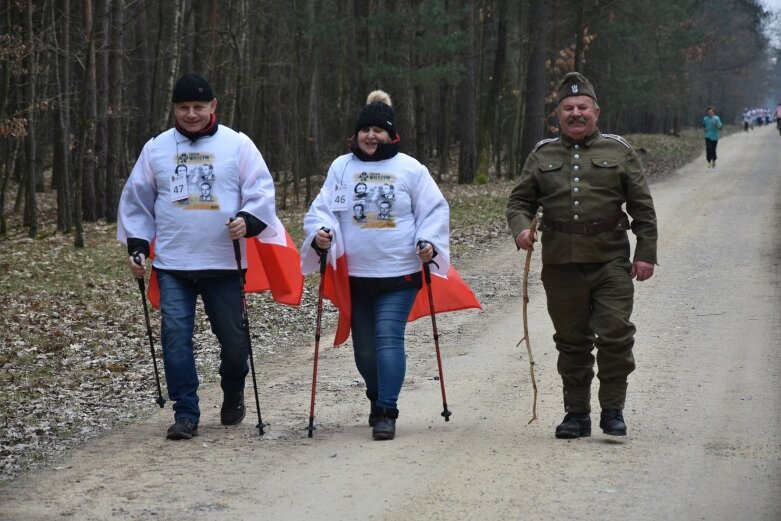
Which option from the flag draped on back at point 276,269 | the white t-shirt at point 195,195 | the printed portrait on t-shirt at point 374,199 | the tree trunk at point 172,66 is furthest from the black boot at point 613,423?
the tree trunk at point 172,66

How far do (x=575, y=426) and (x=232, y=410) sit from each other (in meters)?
2.27

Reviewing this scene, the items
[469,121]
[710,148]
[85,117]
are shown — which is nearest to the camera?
[85,117]

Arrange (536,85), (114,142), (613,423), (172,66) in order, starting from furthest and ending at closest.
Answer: (536,85), (172,66), (114,142), (613,423)

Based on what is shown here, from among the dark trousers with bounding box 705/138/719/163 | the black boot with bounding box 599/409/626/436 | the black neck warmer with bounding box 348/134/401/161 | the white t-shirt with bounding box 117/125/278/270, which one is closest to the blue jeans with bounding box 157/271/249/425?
the white t-shirt with bounding box 117/125/278/270

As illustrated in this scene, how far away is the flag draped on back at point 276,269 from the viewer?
290 inches

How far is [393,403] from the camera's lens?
22.5 ft

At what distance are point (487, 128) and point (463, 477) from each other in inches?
1132

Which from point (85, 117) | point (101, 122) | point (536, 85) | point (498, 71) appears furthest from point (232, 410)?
point (498, 71)

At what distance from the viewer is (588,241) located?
6566 millimetres

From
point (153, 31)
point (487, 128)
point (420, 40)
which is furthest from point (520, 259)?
point (153, 31)

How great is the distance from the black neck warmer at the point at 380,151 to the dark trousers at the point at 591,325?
3.95 feet

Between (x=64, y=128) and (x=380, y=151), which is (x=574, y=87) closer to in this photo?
(x=380, y=151)

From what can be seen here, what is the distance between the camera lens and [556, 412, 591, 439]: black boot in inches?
263

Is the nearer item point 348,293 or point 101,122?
point 348,293
